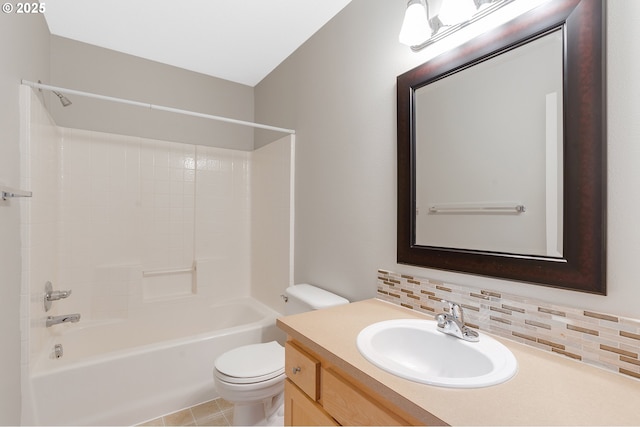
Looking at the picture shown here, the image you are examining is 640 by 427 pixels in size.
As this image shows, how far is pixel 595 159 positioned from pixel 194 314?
9.05ft

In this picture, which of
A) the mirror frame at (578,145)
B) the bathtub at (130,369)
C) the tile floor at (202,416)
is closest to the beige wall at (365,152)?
the mirror frame at (578,145)

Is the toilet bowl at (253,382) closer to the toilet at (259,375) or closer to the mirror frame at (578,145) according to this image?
the toilet at (259,375)

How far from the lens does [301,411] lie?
1029mm

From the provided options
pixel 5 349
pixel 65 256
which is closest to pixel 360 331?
pixel 5 349

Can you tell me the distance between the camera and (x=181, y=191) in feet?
8.46

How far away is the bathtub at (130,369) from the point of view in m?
1.55

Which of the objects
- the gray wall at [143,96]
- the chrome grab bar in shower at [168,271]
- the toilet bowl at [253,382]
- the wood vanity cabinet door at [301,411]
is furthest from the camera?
the chrome grab bar in shower at [168,271]

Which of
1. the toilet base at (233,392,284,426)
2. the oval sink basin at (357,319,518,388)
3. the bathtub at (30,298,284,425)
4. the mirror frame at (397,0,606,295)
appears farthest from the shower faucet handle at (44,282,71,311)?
the mirror frame at (397,0,606,295)

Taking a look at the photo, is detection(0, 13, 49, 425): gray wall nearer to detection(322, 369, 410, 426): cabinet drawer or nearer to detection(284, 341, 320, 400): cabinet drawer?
detection(284, 341, 320, 400): cabinet drawer

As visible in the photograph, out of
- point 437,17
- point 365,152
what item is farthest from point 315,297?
point 437,17

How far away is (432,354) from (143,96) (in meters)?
2.73

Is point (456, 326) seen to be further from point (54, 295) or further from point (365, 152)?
point (54, 295)

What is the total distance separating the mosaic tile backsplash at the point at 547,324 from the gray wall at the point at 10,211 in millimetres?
1750

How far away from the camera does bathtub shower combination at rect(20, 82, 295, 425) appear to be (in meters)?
1.60
